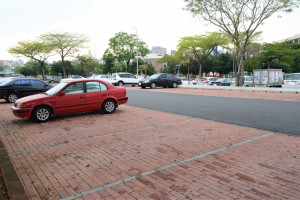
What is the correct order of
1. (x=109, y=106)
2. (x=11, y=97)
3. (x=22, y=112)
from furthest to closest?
1. (x=11, y=97)
2. (x=109, y=106)
3. (x=22, y=112)

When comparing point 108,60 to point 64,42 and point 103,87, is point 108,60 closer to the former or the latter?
point 64,42

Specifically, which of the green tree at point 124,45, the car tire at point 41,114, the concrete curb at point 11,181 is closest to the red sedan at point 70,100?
the car tire at point 41,114

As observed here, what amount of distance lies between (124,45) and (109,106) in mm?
48793

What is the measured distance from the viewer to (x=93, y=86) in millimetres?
9102

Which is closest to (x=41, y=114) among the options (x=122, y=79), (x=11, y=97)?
(x=11, y=97)

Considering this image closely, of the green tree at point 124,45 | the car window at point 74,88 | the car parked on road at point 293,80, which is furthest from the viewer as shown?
the green tree at point 124,45

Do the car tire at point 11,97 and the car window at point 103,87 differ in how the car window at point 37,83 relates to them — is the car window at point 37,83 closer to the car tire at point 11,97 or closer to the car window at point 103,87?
the car tire at point 11,97

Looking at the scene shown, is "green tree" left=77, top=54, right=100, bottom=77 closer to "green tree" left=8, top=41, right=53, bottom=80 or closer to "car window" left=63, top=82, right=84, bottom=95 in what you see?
"green tree" left=8, top=41, right=53, bottom=80

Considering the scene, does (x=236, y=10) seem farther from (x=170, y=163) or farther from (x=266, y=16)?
(x=170, y=163)

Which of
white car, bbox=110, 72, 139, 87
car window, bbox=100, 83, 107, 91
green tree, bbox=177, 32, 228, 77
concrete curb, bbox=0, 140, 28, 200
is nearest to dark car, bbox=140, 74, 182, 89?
white car, bbox=110, 72, 139, 87

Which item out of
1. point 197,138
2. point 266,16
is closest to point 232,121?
point 197,138

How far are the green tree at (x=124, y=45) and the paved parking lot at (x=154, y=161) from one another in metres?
49.9

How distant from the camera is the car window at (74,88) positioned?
855 cm

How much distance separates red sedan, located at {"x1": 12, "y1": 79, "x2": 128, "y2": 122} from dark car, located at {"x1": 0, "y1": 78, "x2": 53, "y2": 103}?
20.6 feet
